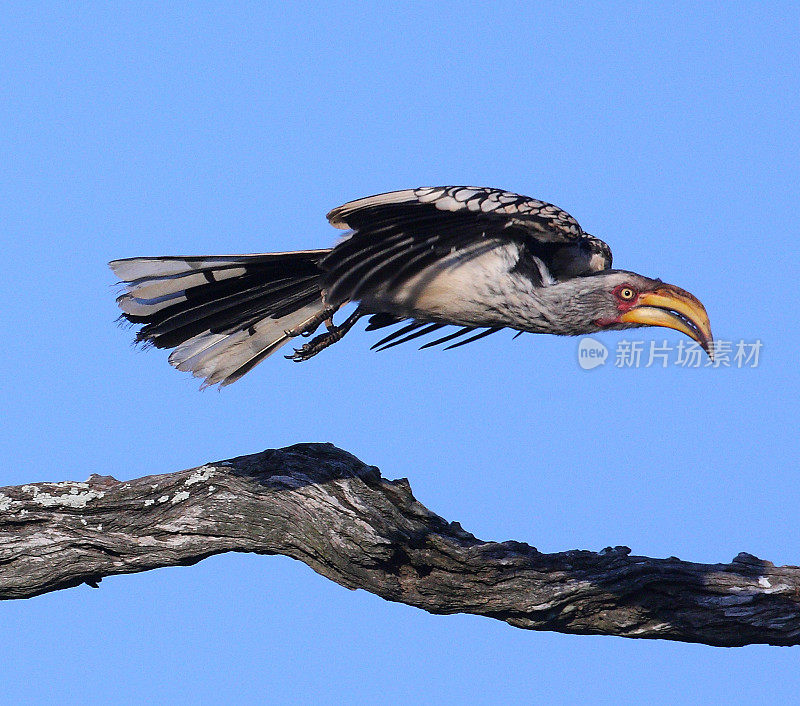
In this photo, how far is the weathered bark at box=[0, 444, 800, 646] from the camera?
5.14 m

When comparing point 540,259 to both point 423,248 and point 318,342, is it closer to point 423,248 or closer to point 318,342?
point 423,248

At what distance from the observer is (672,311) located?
5.45 m

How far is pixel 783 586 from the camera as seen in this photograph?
5.15 m

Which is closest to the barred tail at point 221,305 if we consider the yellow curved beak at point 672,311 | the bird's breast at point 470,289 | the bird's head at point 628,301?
the bird's breast at point 470,289

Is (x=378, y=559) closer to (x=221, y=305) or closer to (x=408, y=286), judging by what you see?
(x=408, y=286)

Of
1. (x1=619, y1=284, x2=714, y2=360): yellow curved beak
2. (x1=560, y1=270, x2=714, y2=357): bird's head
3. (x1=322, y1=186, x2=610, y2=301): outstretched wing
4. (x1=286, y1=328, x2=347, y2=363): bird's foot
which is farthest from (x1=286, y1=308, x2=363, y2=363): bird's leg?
(x1=619, y1=284, x2=714, y2=360): yellow curved beak

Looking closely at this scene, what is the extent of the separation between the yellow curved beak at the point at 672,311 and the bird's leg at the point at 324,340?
1492 mm

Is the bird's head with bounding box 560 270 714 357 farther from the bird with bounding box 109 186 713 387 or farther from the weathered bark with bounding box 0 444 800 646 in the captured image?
the weathered bark with bounding box 0 444 800 646

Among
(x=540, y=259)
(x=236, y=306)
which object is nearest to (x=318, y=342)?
(x=236, y=306)

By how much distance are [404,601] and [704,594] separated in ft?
5.06

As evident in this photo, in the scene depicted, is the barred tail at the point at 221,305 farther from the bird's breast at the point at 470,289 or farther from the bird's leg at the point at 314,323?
the bird's breast at the point at 470,289

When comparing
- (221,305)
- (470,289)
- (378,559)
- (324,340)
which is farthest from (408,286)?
(378,559)

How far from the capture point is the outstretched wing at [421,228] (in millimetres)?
4742

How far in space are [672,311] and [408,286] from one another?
1443 millimetres
